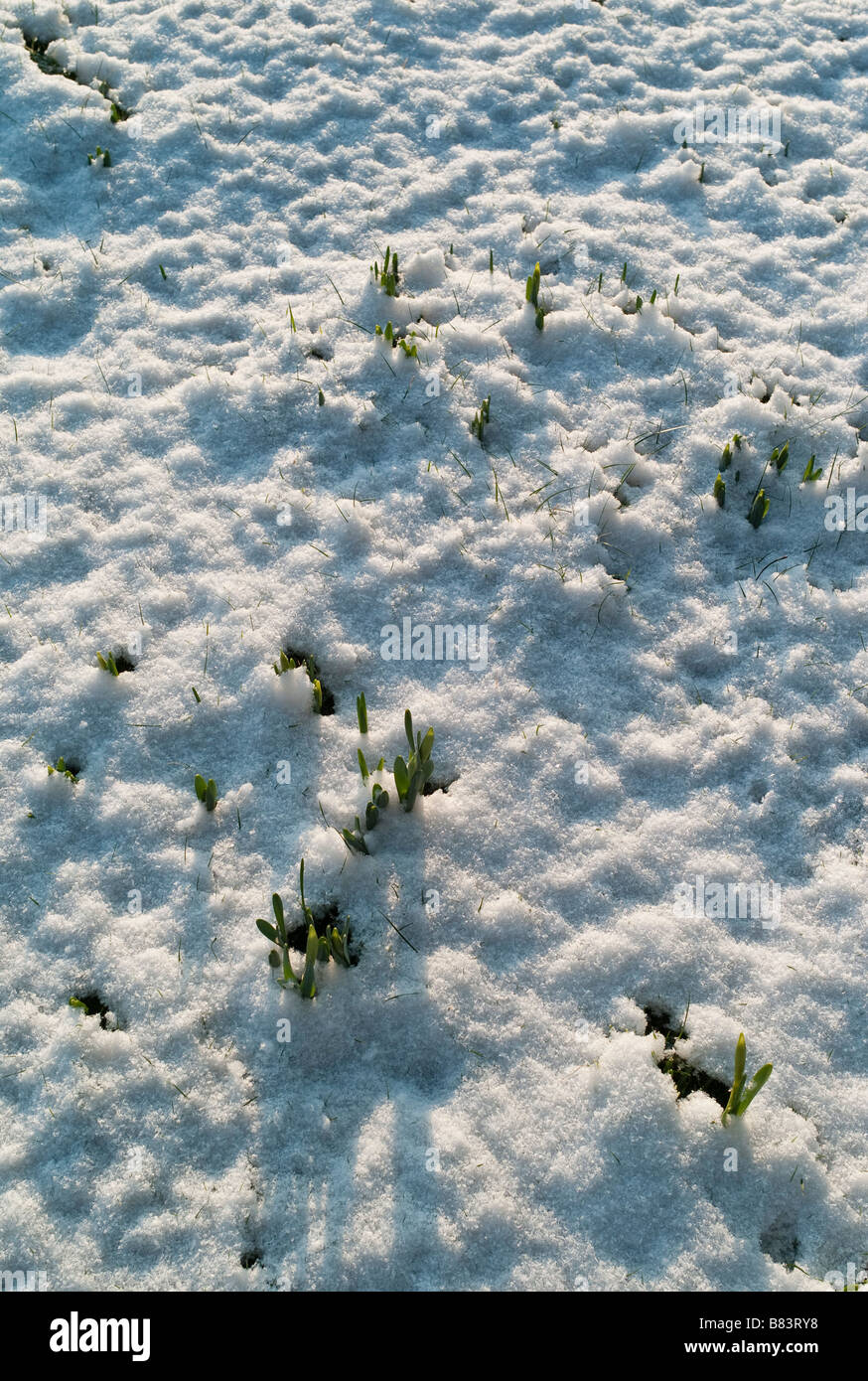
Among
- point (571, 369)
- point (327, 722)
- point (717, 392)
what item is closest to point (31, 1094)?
point (327, 722)

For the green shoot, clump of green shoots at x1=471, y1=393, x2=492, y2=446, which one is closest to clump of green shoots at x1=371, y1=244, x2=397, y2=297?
the green shoot

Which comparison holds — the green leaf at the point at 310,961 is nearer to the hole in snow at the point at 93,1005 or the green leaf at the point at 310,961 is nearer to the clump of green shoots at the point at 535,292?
the hole in snow at the point at 93,1005

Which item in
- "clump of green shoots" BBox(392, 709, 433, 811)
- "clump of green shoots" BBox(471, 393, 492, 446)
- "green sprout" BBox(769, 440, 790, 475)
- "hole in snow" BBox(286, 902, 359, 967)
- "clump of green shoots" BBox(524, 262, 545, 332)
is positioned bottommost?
"hole in snow" BBox(286, 902, 359, 967)

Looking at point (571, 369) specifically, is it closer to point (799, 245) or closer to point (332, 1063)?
point (799, 245)

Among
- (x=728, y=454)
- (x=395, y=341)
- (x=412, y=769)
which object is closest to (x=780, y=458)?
(x=728, y=454)

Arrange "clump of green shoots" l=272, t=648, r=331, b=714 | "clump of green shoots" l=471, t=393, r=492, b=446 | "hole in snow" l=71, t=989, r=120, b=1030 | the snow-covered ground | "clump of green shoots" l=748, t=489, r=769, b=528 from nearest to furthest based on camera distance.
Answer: the snow-covered ground < "hole in snow" l=71, t=989, r=120, b=1030 < "clump of green shoots" l=272, t=648, r=331, b=714 < "clump of green shoots" l=748, t=489, r=769, b=528 < "clump of green shoots" l=471, t=393, r=492, b=446

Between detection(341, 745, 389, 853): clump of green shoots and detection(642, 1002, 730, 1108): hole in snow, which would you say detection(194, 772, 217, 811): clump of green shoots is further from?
detection(642, 1002, 730, 1108): hole in snow
